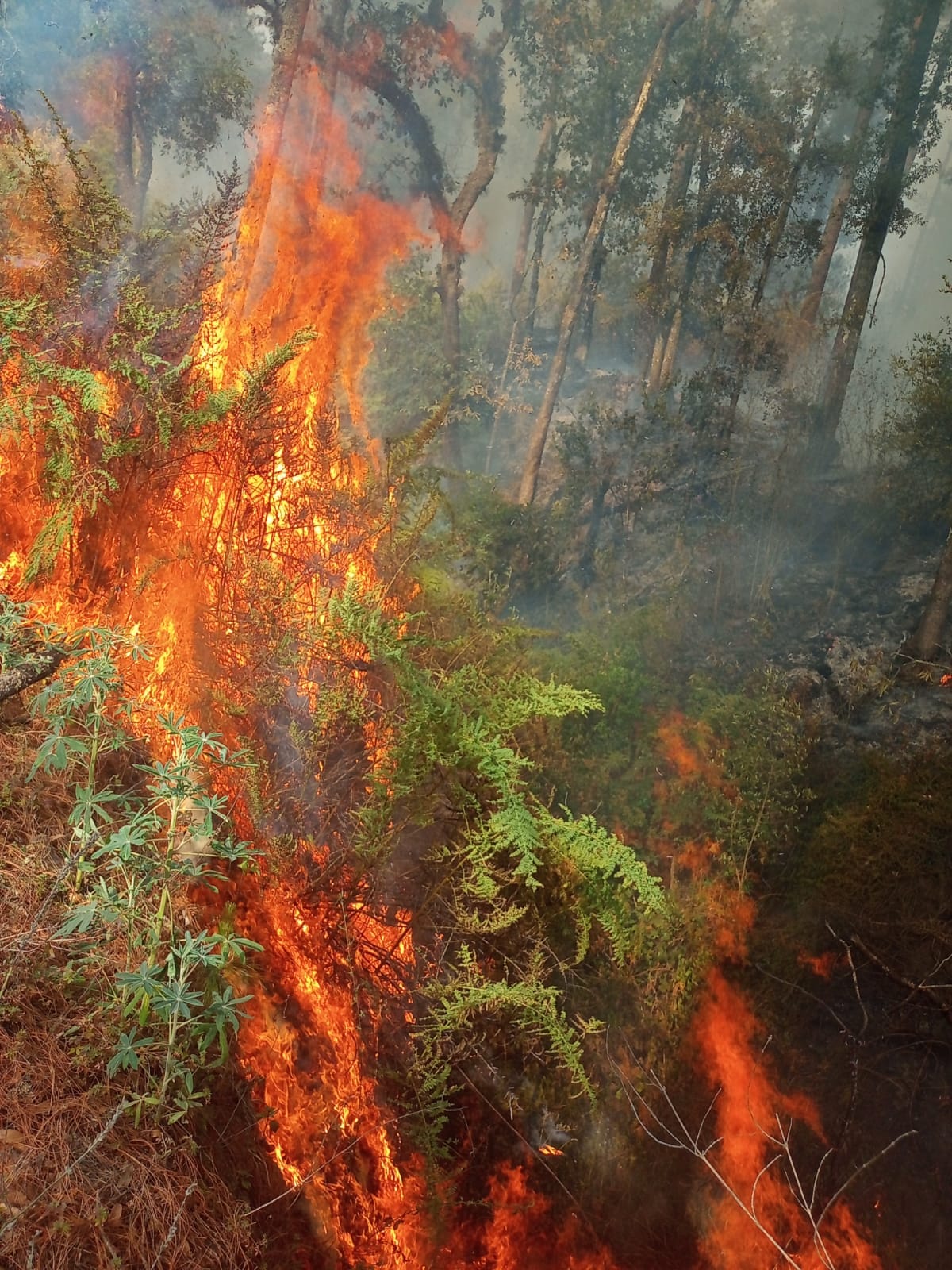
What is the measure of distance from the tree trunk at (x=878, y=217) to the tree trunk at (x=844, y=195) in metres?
0.48

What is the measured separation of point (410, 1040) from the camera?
461cm

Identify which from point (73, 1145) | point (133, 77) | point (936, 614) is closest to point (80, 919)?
point (73, 1145)

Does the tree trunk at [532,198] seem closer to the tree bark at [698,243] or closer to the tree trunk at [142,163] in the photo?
the tree bark at [698,243]

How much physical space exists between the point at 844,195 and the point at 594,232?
4.73m

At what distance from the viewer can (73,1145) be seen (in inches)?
110

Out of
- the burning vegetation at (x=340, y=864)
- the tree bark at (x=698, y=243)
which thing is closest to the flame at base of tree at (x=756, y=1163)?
the burning vegetation at (x=340, y=864)

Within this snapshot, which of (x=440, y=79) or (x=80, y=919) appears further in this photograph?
(x=440, y=79)

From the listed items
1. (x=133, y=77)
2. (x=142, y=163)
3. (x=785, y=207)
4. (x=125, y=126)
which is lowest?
(x=142, y=163)

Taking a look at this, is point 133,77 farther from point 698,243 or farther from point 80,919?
point 80,919

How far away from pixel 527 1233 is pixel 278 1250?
2.28 meters

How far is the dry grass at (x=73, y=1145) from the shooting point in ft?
8.63

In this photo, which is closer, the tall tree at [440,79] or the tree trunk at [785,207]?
the tree trunk at [785,207]

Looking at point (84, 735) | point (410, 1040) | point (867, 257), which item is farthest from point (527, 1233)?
point (867, 257)

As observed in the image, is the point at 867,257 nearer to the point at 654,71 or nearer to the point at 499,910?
the point at 654,71
